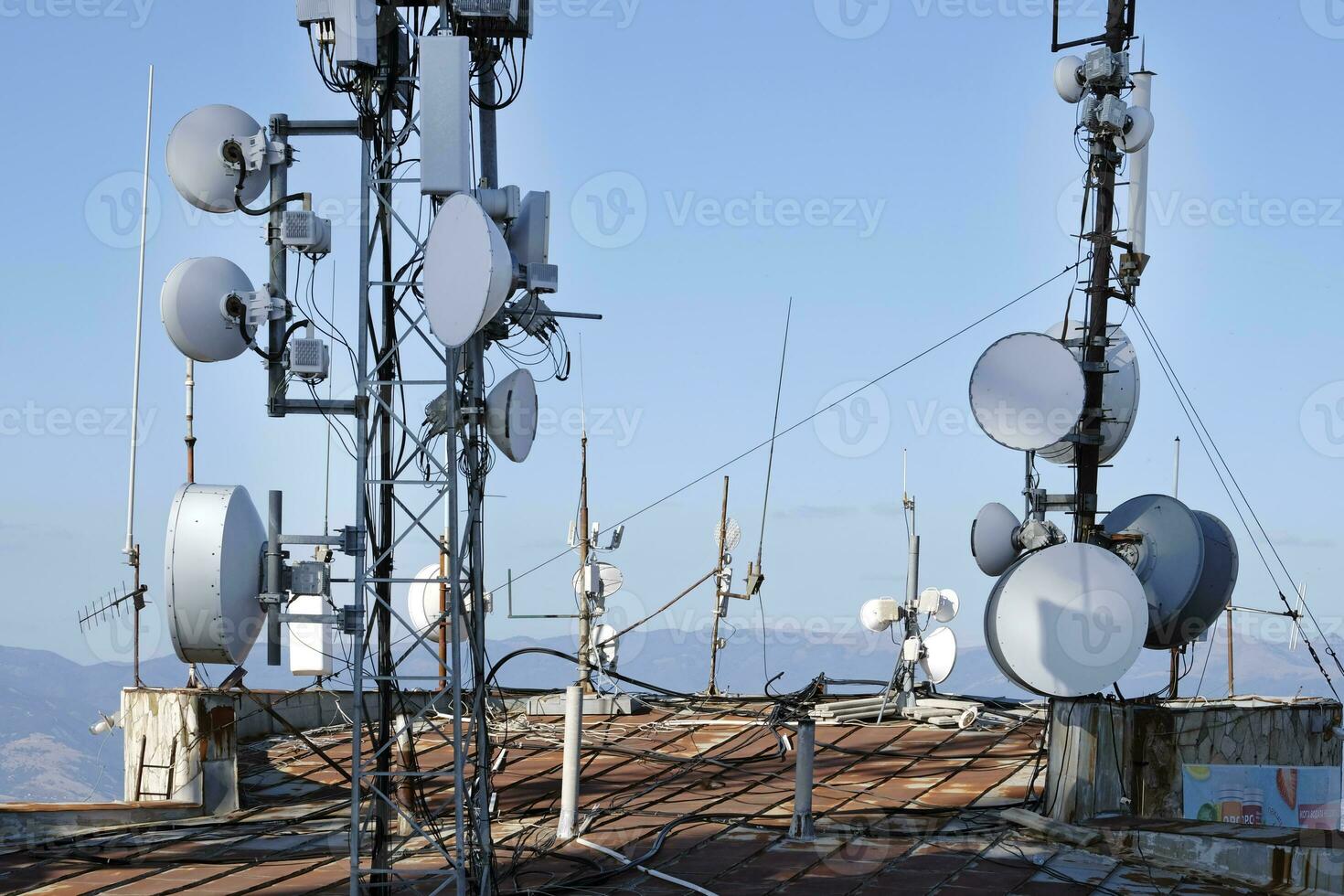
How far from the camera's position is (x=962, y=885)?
10.8 m

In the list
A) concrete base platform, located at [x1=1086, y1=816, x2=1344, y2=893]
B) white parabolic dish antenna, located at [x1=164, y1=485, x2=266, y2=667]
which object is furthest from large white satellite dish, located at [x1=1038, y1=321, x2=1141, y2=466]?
white parabolic dish antenna, located at [x1=164, y1=485, x2=266, y2=667]

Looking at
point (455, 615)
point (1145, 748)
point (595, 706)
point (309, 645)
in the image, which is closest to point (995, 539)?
point (1145, 748)

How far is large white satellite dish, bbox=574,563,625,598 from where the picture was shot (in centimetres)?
2184

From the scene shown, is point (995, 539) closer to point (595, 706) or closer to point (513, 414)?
point (513, 414)

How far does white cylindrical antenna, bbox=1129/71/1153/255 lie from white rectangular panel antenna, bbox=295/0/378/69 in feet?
26.2

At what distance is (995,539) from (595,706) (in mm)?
7141

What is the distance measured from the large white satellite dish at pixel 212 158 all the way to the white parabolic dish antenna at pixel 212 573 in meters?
2.01

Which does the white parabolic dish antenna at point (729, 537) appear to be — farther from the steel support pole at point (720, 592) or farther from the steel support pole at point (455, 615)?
the steel support pole at point (455, 615)

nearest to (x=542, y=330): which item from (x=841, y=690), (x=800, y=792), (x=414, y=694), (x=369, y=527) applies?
(x=369, y=527)

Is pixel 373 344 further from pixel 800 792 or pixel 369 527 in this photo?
pixel 800 792

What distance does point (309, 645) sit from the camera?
17797 mm

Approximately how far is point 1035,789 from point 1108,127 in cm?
614

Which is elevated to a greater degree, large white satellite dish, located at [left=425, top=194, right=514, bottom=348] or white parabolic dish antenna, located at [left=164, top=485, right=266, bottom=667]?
large white satellite dish, located at [left=425, top=194, right=514, bottom=348]

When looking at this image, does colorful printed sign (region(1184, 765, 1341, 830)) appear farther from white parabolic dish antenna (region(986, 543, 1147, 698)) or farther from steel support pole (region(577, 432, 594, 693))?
steel support pole (region(577, 432, 594, 693))
